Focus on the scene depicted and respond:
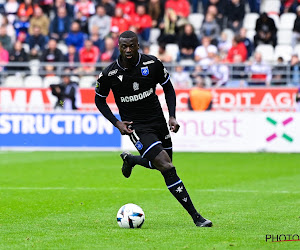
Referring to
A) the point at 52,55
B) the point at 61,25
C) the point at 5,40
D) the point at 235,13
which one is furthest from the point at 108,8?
the point at 235,13

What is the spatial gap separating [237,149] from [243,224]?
12.4m

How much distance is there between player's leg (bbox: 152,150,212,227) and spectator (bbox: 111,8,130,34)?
18.5m

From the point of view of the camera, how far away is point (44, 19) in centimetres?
2733

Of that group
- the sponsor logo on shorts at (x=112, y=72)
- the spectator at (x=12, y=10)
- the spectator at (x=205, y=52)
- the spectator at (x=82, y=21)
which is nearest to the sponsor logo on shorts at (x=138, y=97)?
the sponsor logo on shorts at (x=112, y=72)

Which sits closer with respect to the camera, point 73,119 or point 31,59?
point 73,119

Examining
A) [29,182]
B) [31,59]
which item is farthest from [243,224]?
[31,59]

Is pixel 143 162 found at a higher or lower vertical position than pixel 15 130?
higher

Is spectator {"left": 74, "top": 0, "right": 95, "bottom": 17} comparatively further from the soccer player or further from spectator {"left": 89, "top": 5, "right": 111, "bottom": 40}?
the soccer player

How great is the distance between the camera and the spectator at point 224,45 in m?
25.2

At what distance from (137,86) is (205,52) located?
659 inches

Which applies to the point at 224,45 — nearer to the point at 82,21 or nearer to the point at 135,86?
the point at 82,21

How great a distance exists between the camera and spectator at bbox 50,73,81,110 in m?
22.9

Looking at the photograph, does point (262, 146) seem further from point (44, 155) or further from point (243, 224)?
Answer: point (243, 224)

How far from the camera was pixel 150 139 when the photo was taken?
341 inches
